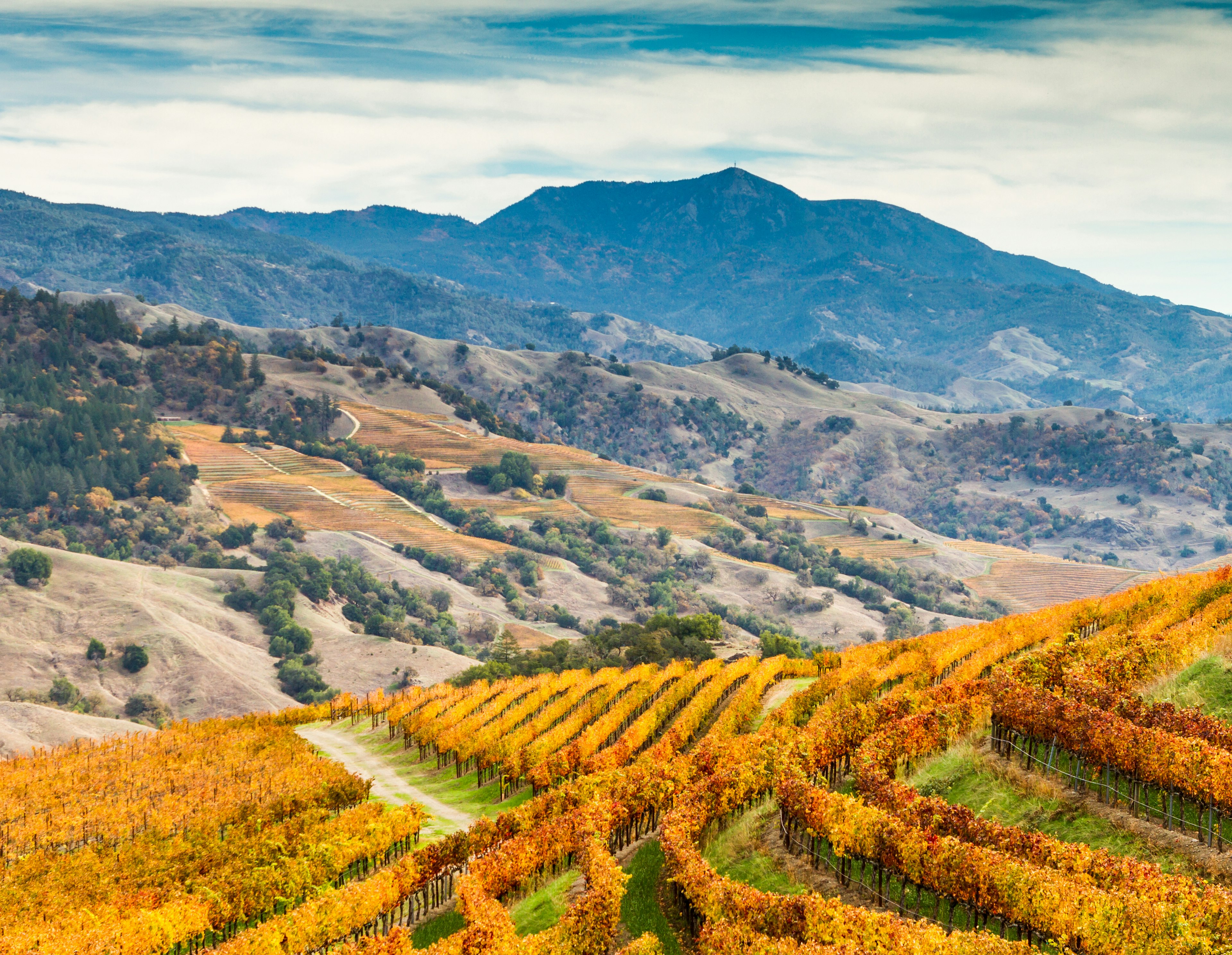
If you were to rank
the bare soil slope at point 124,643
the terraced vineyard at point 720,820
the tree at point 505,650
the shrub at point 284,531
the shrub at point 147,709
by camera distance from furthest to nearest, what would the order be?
1. the shrub at point 284,531
2. the tree at point 505,650
3. the bare soil slope at point 124,643
4. the shrub at point 147,709
5. the terraced vineyard at point 720,820

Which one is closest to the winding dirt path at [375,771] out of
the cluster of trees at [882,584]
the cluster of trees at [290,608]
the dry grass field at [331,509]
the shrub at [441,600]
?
the cluster of trees at [290,608]

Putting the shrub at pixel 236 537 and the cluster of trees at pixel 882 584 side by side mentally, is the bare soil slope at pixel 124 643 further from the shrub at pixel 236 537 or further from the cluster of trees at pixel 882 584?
the cluster of trees at pixel 882 584

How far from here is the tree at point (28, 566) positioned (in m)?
105

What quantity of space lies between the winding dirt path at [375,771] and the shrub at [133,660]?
35.2 metres

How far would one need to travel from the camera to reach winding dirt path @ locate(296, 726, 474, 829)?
5053cm

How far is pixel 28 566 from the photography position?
10569 cm

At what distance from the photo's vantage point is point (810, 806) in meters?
30.9

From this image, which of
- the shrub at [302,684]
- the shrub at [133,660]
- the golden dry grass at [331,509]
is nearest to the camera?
the shrub at [133,660]

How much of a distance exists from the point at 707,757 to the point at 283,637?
86419 millimetres

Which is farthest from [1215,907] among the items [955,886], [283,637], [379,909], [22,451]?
[22,451]

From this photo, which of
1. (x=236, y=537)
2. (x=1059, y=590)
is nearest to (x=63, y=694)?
(x=236, y=537)

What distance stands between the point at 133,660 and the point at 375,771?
51799mm

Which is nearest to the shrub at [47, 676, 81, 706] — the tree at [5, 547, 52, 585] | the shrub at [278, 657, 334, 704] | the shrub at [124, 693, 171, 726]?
the shrub at [124, 693, 171, 726]

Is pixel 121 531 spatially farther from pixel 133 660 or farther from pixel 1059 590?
pixel 1059 590
